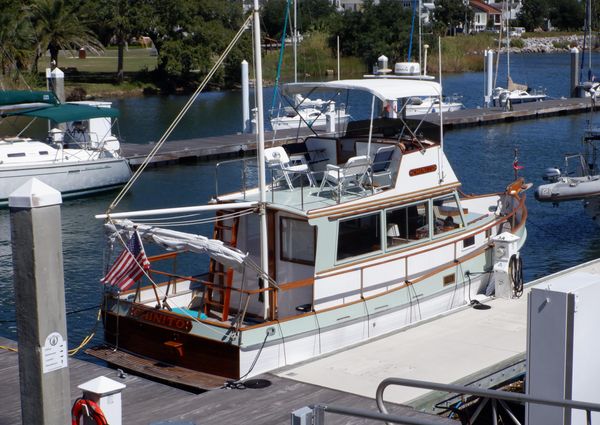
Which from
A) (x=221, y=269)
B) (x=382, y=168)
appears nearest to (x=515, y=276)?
(x=382, y=168)

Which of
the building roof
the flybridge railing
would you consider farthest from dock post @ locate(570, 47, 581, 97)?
the building roof

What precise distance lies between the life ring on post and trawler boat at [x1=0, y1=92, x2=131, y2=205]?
2297 cm

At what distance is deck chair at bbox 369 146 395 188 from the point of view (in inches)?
648

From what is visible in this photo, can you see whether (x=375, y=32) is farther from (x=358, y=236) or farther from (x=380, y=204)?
(x=358, y=236)

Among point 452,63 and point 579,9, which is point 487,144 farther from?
point 579,9

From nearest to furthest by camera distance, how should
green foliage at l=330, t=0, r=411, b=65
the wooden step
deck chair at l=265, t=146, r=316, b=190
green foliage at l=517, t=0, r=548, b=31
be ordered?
the wooden step, deck chair at l=265, t=146, r=316, b=190, green foliage at l=330, t=0, r=411, b=65, green foliage at l=517, t=0, r=548, b=31

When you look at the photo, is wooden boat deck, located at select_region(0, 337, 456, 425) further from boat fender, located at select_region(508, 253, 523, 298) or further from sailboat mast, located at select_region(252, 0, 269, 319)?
boat fender, located at select_region(508, 253, 523, 298)

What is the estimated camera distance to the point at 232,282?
51.3ft

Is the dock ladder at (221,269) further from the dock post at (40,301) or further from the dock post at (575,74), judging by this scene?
the dock post at (575,74)

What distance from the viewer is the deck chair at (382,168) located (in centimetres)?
1645

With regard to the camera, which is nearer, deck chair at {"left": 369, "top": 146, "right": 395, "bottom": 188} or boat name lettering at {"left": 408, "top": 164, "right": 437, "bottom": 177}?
deck chair at {"left": 369, "top": 146, "right": 395, "bottom": 188}

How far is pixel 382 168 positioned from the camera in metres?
16.9

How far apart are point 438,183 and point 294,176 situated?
263 centimetres


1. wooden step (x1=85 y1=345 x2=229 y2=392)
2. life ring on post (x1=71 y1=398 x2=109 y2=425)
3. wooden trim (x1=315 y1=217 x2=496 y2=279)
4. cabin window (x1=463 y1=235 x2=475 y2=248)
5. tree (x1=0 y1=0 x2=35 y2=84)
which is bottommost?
wooden step (x1=85 y1=345 x2=229 y2=392)
